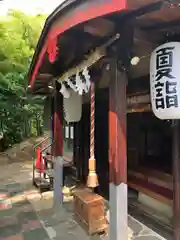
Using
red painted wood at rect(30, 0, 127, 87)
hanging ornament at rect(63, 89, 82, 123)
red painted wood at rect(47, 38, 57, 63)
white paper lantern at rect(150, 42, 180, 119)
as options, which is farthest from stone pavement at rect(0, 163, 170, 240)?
red painted wood at rect(30, 0, 127, 87)

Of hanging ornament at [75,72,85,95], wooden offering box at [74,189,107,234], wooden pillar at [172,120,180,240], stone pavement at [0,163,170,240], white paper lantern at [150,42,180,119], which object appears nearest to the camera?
white paper lantern at [150,42,180,119]

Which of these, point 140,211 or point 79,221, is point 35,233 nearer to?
point 79,221

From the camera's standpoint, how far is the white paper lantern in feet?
9.39

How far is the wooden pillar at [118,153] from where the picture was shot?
3.33 meters

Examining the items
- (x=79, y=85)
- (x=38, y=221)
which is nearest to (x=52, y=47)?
(x=79, y=85)

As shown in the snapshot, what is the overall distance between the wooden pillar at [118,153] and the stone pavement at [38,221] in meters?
1.69

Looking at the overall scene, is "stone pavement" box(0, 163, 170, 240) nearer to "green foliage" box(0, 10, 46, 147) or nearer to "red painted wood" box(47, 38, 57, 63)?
"red painted wood" box(47, 38, 57, 63)

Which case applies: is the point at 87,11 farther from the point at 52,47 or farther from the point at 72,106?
the point at 72,106

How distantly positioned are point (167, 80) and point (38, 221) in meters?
4.63

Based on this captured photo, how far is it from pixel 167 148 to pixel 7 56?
471 inches

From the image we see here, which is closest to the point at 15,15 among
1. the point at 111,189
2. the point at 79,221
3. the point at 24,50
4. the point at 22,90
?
the point at 24,50

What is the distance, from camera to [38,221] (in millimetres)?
5867

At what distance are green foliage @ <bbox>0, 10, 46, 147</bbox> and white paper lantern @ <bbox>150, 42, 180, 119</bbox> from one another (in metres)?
10.3

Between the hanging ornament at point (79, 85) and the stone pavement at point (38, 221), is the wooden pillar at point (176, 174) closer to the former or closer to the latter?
the stone pavement at point (38, 221)
